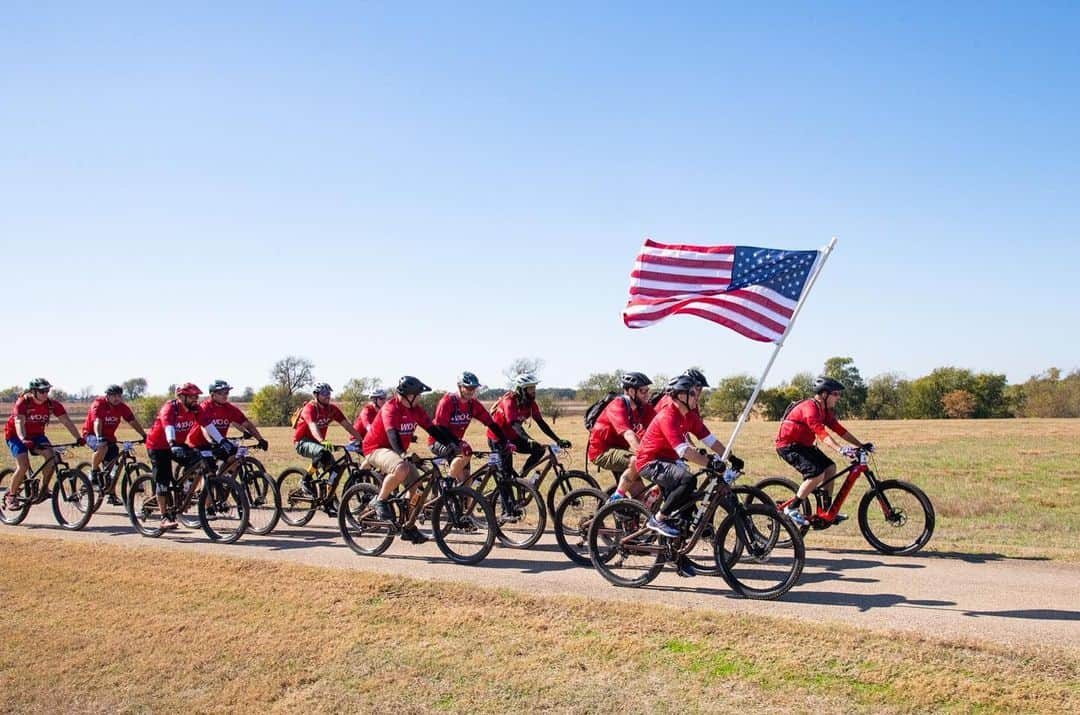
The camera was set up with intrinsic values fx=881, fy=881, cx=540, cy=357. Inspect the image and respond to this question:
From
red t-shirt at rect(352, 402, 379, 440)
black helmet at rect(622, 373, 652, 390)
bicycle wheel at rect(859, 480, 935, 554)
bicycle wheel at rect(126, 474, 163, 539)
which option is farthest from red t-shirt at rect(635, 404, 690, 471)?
bicycle wheel at rect(126, 474, 163, 539)

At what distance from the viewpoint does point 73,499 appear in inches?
546

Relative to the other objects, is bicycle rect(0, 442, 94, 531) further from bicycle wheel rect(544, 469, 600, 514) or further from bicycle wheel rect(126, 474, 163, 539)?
bicycle wheel rect(544, 469, 600, 514)

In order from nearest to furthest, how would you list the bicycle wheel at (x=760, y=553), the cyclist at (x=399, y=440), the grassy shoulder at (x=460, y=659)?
the grassy shoulder at (x=460, y=659)
the bicycle wheel at (x=760, y=553)
the cyclist at (x=399, y=440)

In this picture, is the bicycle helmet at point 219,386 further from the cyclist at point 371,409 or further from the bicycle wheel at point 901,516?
the bicycle wheel at point 901,516

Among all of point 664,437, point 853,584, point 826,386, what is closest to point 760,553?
point 853,584

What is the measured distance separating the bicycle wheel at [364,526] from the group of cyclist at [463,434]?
0.21 m

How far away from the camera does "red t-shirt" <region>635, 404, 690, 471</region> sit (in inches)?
343

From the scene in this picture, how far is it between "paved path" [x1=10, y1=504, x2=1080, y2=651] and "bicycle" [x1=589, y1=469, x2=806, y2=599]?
0.67 feet

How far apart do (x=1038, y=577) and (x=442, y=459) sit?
655cm

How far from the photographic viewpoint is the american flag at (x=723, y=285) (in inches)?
422

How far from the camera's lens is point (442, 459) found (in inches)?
418

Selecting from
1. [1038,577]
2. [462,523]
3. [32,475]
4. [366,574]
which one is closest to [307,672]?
[366,574]

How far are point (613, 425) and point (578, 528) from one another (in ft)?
4.21

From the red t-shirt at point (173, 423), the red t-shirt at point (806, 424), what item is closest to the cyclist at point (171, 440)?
the red t-shirt at point (173, 423)
